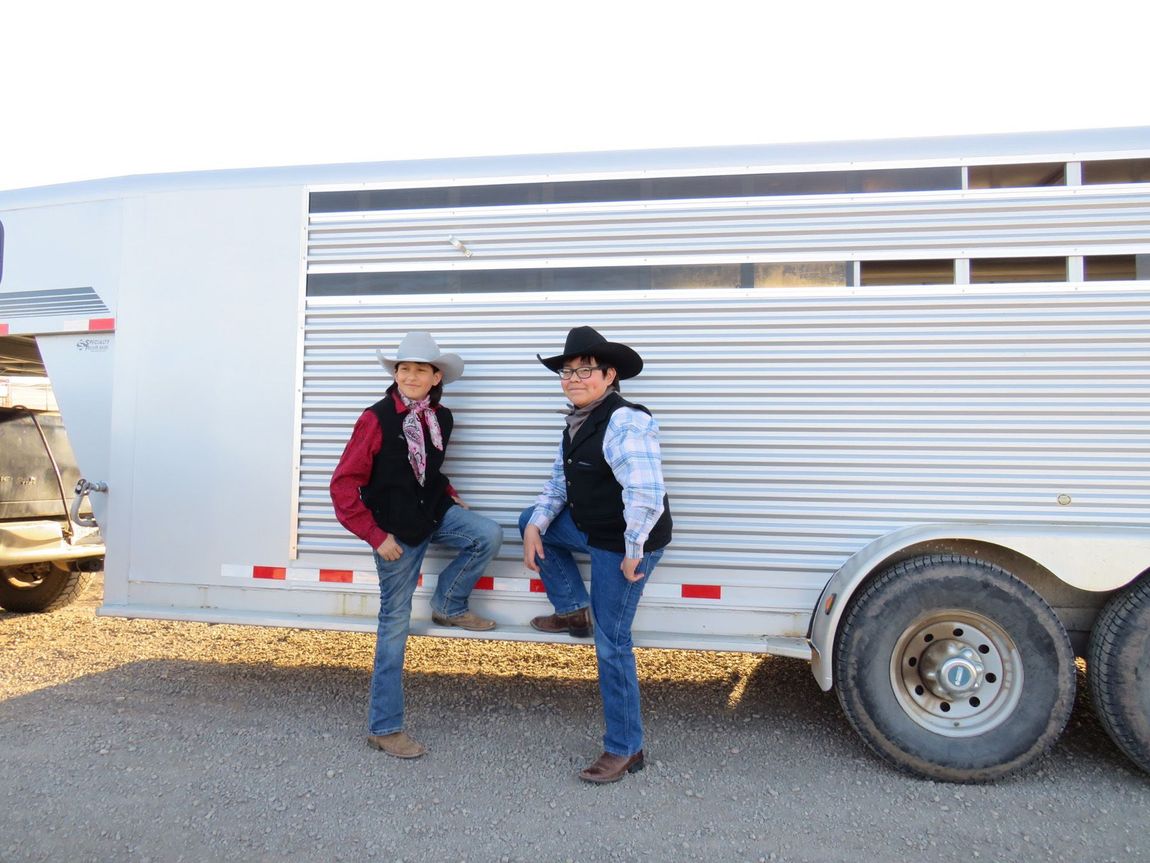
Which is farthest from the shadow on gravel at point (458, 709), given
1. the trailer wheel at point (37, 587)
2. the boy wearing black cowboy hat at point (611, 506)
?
the trailer wheel at point (37, 587)

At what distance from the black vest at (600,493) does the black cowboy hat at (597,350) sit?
0.48ft

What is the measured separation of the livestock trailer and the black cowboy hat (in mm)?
322

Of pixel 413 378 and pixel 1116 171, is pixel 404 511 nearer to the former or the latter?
pixel 413 378

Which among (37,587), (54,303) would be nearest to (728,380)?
(54,303)

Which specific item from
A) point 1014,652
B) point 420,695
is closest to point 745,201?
point 1014,652

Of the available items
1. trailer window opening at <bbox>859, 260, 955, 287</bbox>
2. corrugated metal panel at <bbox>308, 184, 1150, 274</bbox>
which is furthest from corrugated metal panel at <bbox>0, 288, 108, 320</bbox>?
trailer window opening at <bbox>859, 260, 955, 287</bbox>

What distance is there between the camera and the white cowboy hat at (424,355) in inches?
125

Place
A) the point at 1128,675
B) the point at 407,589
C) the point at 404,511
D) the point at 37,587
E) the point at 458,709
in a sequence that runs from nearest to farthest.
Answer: the point at 1128,675, the point at 404,511, the point at 407,589, the point at 458,709, the point at 37,587

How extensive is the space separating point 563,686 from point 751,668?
44.5 inches

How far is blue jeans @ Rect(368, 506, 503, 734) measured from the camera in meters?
3.23

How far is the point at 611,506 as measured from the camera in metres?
2.98

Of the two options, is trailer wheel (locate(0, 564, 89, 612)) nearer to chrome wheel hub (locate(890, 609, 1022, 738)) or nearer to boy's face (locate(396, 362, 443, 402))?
boy's face (locate(396, 362, 443, 402))

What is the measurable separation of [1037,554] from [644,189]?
2253mm

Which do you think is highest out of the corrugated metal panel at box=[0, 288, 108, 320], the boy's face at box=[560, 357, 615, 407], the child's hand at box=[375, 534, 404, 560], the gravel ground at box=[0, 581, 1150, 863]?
the corrugated metal panel at box=[0, 288, 108, 320]
